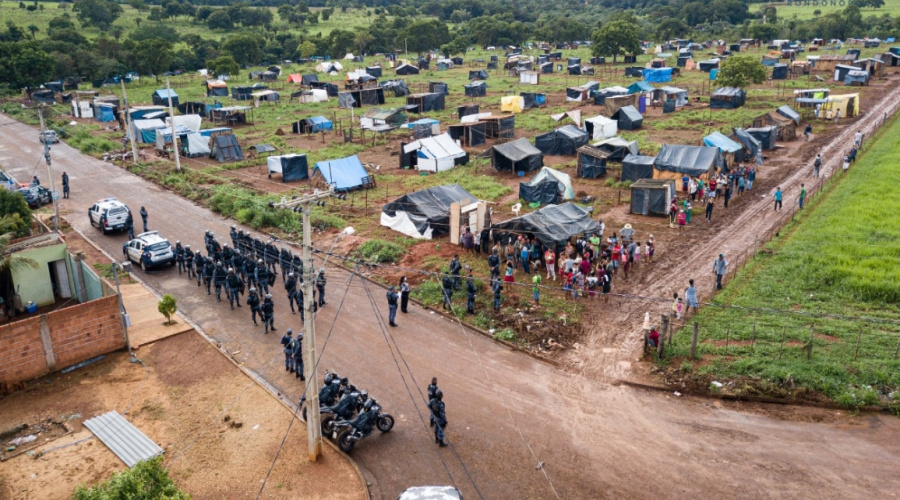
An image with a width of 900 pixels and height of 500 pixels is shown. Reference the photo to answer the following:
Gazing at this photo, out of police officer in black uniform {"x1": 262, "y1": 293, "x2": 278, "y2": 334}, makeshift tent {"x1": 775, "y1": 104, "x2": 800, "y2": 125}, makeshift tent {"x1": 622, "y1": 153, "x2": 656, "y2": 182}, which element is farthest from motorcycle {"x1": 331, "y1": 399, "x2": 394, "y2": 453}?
makeshift tent {"x1": 775, "y1": 104, "x2": 800, "y2": 125}

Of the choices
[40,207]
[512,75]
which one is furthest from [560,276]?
[512,75]

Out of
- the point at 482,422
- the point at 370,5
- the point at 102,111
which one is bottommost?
the point at 482,422

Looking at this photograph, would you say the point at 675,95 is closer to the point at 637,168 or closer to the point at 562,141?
the point at 562,141

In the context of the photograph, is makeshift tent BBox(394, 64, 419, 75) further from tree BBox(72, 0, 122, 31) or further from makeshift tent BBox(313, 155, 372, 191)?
makeshift tent BBox(313, 155, 372, 191)

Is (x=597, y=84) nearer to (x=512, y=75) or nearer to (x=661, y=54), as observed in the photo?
(x=512, y=75)

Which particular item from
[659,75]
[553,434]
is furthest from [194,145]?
[659,75]

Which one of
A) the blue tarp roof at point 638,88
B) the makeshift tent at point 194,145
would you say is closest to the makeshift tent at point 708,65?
the blue tarp roof at point 638,88
